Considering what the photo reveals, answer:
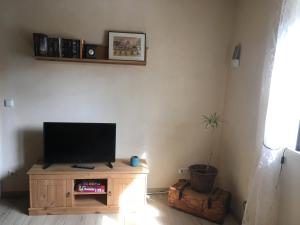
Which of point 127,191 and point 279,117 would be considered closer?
point 279,117

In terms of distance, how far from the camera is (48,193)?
265 cm

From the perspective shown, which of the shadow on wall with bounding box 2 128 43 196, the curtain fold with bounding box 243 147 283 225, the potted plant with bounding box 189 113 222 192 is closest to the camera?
the curtain fold with bounding box 243 147 283 225

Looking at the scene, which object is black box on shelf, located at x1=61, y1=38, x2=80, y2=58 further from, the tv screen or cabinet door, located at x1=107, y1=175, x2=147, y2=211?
cabinet door, located at x1=107, y1=175, x2=147, y2=211

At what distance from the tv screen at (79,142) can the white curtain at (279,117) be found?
1608 mm

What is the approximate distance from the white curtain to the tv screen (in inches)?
63.3

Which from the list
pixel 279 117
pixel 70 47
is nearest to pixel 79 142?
pixel 70 47

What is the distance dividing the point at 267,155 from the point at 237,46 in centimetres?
145

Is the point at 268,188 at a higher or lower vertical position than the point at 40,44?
lower

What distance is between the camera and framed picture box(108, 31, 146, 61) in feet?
9.51

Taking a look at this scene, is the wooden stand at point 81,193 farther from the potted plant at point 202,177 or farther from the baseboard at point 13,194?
the potted plant at point 202,177

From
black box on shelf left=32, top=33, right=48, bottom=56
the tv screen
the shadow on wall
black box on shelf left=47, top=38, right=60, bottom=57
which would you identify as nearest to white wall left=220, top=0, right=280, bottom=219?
the tv screen

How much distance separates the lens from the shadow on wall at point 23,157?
296 cm

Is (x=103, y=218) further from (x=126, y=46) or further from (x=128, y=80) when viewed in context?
(x=126, y=46)

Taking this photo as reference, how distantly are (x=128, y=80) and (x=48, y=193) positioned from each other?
5.23ft
